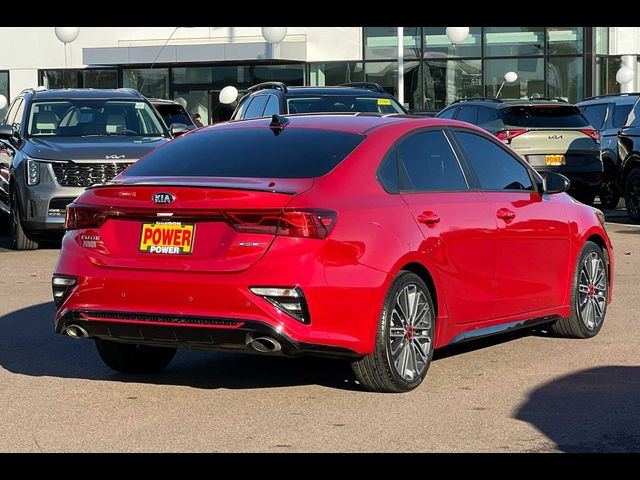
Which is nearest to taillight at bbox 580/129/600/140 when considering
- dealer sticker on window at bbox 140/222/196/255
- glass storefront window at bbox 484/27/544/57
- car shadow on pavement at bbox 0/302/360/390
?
car shadow on pavement at bbox 0/302/360/390

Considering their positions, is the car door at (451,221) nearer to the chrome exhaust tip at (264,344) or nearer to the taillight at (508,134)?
the chrome exhaust tip at (264,344)

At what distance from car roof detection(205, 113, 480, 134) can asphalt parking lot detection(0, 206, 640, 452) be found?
58.1 inches

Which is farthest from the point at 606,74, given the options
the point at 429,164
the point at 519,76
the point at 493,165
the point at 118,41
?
the point at 429,164

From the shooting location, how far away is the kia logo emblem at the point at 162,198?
7359 mm

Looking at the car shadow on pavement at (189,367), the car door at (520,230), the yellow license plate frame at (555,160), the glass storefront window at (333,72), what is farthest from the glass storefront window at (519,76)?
the car shadow on pavement at (189,367)

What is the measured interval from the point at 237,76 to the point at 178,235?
39.1 metres

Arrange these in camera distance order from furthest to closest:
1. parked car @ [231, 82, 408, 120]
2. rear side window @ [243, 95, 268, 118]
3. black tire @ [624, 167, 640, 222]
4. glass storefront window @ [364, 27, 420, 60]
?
glass storefront window @ [364, 27, 420, 60] → black tire @ [624, 167, 640, 222] → rear side window @ [243, 95, 268, 118] → parked car @ [231, 82, 408, 120]

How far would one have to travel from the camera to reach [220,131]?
848 centimetres

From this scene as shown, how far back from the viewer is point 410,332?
25.5ft

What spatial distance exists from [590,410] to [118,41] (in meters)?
42.5

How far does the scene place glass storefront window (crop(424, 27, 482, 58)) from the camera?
43062 mm

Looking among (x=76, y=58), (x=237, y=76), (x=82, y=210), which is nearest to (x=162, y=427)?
(x=82, y=210)

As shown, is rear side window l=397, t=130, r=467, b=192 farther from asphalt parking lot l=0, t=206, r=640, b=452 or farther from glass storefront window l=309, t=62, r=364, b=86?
glass storefront window l=309, t=62, r=364, b=86

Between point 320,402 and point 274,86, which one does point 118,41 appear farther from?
point 320,402
